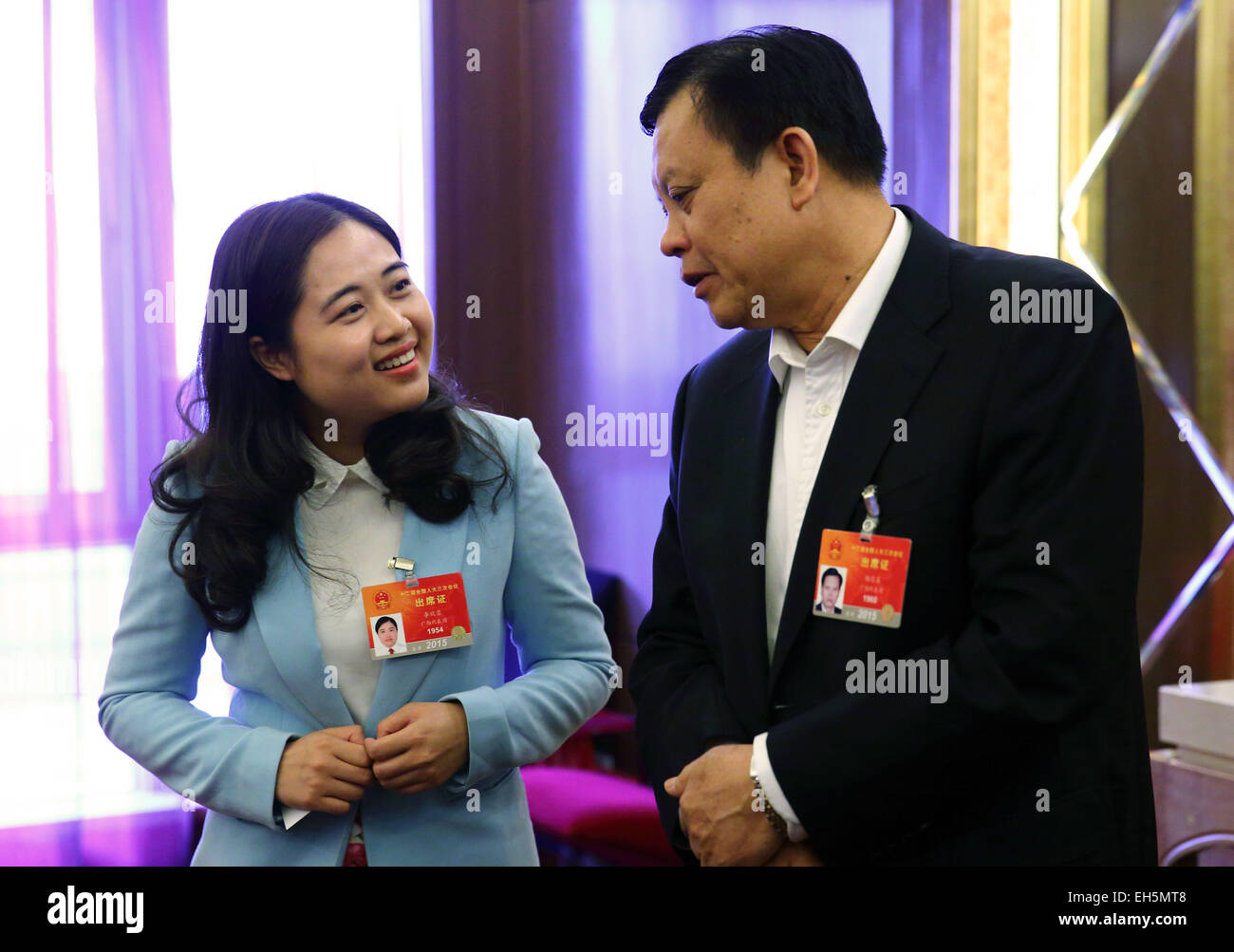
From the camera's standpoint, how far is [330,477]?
156 centimetres

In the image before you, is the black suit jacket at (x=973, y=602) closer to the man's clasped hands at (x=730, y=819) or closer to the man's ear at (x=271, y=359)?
the man's clasped hands at (x=730, y=819)

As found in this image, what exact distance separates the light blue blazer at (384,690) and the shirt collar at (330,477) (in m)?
0.08

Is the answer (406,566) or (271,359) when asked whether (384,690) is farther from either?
(271,359)

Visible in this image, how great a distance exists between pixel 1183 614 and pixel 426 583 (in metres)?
2.64

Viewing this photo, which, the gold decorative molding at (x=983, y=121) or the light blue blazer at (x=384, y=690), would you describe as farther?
the gold decorative molding at (x=983, y=121)

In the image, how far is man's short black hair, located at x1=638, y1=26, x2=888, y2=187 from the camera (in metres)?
1.30

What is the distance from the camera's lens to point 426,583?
1467mm

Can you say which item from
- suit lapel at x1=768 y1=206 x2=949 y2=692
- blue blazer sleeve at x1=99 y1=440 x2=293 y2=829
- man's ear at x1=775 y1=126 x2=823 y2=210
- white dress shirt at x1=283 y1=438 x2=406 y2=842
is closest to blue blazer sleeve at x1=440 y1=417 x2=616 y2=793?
white dress shirt at x1=283 y1=438 x2=406 y2=842

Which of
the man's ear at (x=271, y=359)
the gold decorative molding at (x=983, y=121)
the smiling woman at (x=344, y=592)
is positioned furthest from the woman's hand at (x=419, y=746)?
the gold decorative molding at (x=983, y=121)

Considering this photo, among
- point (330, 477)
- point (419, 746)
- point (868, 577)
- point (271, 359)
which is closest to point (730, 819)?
point (868, 577)

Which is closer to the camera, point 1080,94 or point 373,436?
point 373,436

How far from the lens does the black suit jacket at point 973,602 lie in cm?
116
